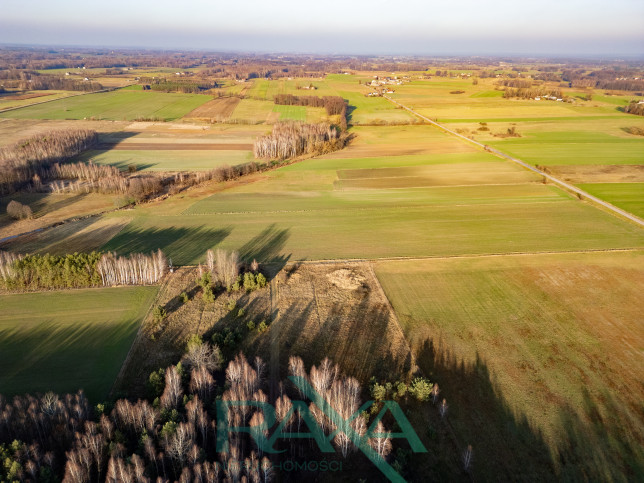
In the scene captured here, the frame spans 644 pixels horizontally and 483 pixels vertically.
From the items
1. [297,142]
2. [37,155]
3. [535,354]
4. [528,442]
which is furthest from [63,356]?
[297,142]

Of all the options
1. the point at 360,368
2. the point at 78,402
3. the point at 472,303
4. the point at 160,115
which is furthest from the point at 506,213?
the point at 160,115

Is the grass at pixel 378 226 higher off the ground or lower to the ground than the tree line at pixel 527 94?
lower

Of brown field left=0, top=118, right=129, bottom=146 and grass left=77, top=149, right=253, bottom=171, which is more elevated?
brown field left=0, top=118, right=129, bottom=146

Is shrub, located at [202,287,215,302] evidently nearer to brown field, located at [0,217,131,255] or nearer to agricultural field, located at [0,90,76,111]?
brown field, located at [0,217,131,255]

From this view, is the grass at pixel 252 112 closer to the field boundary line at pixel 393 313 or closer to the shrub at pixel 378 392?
the field boundary line at pixel 393 313

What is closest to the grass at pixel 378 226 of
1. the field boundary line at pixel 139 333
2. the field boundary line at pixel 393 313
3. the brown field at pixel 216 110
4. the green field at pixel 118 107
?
the field boundary line at pixel 393 313

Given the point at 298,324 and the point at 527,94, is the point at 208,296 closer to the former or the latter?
the point at 298,324

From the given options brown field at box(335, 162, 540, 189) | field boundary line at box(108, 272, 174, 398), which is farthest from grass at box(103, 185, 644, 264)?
brown field at box(335, 162, 540, 189)
